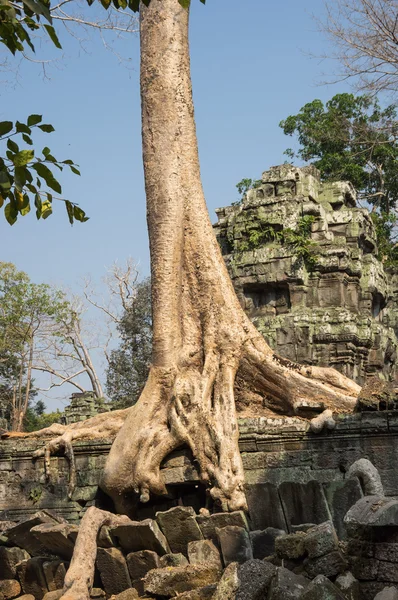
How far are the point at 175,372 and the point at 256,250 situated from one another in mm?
8220

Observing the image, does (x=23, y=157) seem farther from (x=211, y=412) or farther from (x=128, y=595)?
(x=211, y=412)

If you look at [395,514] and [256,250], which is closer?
[395,514]

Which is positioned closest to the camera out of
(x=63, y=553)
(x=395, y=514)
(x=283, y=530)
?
(x=395, y=514)

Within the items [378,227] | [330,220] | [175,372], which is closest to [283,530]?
[175,372]

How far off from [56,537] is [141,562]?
0.74 meters

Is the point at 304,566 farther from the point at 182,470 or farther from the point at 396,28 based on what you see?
the point at 396,28

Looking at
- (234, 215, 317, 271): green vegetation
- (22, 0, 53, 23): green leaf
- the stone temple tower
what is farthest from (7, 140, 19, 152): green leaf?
(234, 215, 317, 271): green vegetation

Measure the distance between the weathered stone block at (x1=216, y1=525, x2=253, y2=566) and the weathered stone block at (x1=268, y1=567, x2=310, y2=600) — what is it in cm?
130

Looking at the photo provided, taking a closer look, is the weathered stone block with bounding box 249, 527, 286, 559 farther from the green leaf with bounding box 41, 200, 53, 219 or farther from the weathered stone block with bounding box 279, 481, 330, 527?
the green leaf with bounding box 41, 200, 53, 219

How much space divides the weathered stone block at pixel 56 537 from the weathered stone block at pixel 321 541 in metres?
2.27

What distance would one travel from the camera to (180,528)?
6.22 meters

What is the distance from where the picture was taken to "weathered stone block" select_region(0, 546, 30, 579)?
21.6ft

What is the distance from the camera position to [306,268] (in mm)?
15984

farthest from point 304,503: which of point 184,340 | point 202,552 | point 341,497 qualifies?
point 184,340
